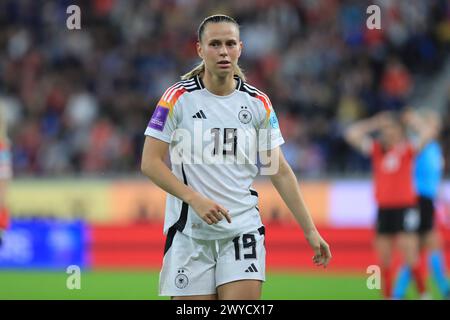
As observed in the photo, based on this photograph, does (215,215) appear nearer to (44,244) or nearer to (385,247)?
(385,247)

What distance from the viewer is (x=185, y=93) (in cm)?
547

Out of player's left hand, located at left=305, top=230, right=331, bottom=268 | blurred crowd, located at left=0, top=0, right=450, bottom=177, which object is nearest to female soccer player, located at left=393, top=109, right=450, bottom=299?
blurred crowd, located at left=0, top=0, right=450, bottom=177

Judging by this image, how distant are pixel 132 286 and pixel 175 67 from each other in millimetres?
7083

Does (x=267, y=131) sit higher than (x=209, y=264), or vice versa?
(x=267, y=131)

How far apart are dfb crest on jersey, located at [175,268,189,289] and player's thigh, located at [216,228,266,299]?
177 millimetres

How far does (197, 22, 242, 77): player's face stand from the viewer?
17.7ft

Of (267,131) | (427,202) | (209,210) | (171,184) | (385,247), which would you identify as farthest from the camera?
(427,202)

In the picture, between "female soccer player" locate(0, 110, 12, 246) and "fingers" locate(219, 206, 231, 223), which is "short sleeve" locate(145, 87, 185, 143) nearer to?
"fingers" locate(219, 206, 231, 223)

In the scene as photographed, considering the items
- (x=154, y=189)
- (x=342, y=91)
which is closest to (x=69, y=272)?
(x=154, y=189)

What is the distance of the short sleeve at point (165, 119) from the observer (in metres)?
5.37

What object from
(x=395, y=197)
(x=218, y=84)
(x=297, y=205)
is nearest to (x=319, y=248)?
(x=297, y=205)

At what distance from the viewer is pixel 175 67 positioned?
18.3 m

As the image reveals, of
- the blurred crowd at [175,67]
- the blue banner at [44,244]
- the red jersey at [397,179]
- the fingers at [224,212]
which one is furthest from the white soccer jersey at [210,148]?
the blurred crowd at [175,67]
